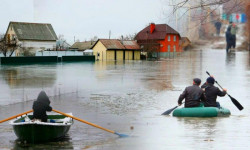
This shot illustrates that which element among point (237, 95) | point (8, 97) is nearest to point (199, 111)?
point (237, 95)

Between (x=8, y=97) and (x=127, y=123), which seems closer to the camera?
(x=127, y=123)

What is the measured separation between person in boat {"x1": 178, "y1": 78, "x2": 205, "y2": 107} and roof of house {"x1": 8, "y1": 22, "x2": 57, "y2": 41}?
6890 centimetres

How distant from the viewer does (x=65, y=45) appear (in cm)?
9125

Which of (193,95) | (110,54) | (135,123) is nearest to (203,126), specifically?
(193,95)

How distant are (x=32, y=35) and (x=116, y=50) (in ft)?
54.4

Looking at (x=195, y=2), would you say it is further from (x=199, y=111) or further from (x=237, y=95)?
(x=237, y=95)

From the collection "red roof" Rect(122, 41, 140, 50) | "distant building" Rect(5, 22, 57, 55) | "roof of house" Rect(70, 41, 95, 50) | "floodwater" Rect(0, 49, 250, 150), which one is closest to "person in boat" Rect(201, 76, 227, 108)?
"floodwater" Rect(0, 49, 250, 150)

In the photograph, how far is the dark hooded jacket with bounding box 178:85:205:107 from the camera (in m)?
12.0

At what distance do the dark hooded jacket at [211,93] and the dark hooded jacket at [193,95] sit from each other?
27 cm

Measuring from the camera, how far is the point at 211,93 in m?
12.4

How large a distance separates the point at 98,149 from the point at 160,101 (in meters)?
8.38

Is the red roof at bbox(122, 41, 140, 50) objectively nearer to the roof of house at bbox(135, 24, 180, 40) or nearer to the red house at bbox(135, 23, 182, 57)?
the red house at bbox(135, 23, 182, 57)

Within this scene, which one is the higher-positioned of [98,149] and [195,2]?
[195,2]

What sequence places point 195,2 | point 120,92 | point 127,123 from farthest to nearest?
point 120,92 → point 127,123 → point 195,2
